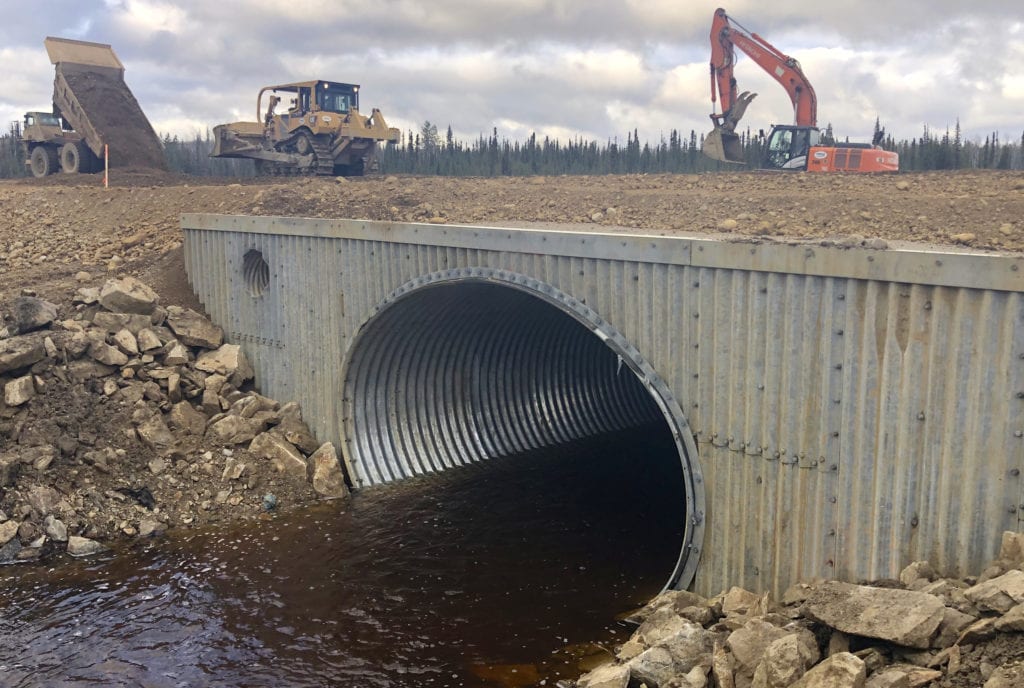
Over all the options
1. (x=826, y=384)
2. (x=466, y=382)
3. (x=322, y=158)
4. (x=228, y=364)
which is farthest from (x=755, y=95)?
(x=826, y=384)

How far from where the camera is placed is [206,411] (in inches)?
588

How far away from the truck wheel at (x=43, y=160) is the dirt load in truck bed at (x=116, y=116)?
1959 millimetres

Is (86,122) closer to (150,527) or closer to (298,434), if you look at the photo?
(298,434)

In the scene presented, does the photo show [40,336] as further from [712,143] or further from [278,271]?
[712,143]

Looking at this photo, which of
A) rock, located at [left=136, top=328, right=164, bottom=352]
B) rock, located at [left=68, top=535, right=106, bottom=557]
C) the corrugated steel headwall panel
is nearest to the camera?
the corrugated steel headwall panel

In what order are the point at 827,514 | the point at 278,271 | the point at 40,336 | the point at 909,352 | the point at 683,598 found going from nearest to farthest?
the point at 909,352 → the point at 827,514 → the point at 683,598 → the point at 40,336 → the point at 278,271

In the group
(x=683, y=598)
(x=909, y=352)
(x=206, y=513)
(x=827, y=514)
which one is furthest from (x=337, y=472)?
(x=909, y=352)

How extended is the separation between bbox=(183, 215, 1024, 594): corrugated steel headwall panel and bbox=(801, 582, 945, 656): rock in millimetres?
1073

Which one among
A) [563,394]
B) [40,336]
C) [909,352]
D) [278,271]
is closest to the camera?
[909,352]

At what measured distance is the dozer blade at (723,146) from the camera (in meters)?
26.7

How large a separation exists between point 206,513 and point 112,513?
1.24 metres

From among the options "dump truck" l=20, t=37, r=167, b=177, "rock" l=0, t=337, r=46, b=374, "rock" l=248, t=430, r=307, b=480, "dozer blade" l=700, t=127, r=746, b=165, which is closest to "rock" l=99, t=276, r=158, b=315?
"rock" l=0, t=337, r=46, b=374

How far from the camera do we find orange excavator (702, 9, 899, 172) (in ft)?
85.2

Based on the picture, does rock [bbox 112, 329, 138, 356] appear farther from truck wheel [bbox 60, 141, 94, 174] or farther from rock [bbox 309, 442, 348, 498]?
truck wheel [bbox 60, 141, 94, 174]
